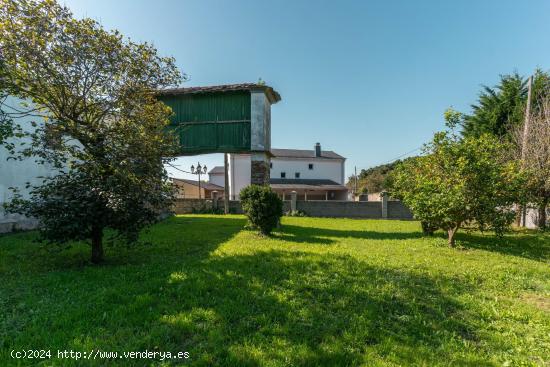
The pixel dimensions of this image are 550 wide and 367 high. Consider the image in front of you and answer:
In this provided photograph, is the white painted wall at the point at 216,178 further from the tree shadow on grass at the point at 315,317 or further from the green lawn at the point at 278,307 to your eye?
the tree shadow on grass at the point at 315,317

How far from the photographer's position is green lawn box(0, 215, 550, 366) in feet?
8.93

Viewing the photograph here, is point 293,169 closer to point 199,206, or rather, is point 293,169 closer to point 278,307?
point 199,206

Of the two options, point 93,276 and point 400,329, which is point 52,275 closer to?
point 93,276

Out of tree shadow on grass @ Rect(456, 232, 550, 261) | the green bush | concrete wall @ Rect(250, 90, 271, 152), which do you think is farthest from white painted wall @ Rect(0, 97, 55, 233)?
tree shadow on grass @ Rect(456, 232, 550, 261)

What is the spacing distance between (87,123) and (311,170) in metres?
30.2

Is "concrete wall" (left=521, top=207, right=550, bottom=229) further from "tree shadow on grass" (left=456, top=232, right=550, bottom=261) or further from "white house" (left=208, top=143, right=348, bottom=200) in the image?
"white house" (left=208, top=143, right=348, bottom=200)

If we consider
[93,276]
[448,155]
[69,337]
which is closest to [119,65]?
[93,276]

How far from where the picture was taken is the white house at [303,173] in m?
32.8

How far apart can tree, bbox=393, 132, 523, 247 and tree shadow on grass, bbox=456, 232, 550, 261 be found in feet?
1.82

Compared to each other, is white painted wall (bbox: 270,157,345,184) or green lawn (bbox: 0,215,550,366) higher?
white painted wall (bbox: 270,157,345,184)

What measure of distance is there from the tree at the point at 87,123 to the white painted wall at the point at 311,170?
92.3 feet

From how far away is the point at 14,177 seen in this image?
8930mm

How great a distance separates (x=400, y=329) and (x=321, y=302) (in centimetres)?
100

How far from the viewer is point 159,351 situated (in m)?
2.66
